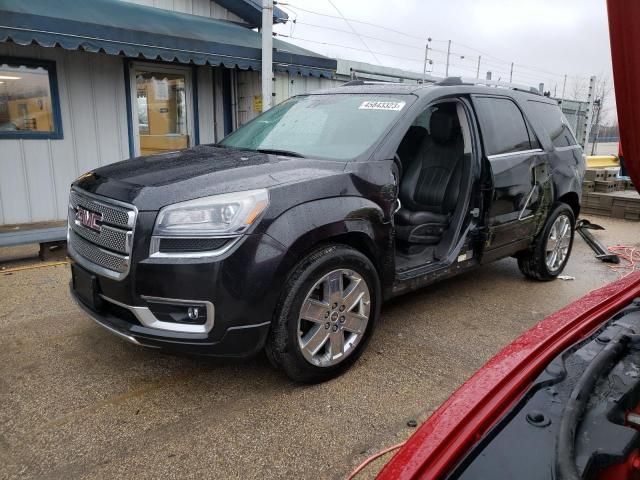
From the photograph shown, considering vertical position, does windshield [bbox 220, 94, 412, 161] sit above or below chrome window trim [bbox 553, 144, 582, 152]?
above

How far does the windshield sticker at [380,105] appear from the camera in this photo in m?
3.55

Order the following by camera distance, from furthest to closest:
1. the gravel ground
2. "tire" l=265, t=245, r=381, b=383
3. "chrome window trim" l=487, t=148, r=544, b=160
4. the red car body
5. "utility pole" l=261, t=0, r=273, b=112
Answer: "utility pole" l=261, t=0, r=273, b=112, "chrome window trim" l=487, t=148, r=544, b=160, "tire" l=265, t=245, r=381, b=383, the gravel ground, the red car body

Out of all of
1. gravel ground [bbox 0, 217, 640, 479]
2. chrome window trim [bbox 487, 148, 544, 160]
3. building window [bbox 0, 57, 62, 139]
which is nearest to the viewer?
gravel ground [bbox 0, 217, 640, 479]

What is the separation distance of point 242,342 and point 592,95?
1302 centimetres

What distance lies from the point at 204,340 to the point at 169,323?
0.69ft

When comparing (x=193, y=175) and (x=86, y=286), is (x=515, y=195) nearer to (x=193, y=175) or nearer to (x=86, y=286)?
(x=193, y=175)

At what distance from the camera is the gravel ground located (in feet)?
7.87

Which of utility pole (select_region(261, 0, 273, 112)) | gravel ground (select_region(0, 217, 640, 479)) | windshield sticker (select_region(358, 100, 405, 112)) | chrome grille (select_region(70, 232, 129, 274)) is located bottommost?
gravel ground (select_region(0, 217, 640, 479))

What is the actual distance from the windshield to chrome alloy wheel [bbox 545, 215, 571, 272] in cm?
242

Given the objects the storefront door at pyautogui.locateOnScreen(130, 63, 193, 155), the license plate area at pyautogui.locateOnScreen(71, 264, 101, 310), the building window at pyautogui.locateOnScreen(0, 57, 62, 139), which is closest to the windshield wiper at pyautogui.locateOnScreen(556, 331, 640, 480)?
the license plate area at pyautogui.locateOnScreen(71, 264, 101, 310)

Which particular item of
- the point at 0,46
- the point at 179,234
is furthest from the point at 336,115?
the point at 0,46

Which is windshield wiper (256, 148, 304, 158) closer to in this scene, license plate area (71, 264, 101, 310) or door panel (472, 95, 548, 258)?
license plate area (71, 264, 101, 310)

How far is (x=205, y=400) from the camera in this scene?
9.52 feet

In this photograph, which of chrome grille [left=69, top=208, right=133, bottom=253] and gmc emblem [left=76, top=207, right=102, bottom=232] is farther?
gmc emblem [left=76, top=207, right=102, bottom=232]
